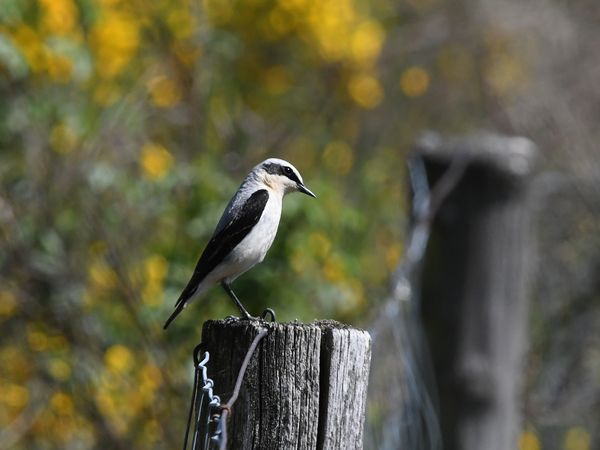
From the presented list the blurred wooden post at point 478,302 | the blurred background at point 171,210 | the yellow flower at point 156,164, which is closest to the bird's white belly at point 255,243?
the blurred wooden post at point 478,302

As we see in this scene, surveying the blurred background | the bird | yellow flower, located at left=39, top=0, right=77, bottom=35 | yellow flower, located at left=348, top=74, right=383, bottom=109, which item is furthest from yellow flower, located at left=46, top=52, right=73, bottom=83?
yellow flower, located at left=348, top=74, right=383, bottom=109

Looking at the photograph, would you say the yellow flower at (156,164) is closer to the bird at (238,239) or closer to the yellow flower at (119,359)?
the yellow flower at (119,359)

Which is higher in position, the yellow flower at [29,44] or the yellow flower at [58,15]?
the yellow flower at [58,15]

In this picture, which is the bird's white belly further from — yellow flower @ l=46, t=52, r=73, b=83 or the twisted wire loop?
yellow flower @ l=46, t=52, r=73, b=83

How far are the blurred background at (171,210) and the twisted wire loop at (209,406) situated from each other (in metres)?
2.43

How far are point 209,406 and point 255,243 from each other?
1547 mm

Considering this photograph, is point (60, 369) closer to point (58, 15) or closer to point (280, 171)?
point (58, 15)

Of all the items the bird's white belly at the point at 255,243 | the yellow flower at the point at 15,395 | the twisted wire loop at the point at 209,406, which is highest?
the yellow flower at the point at 15,395

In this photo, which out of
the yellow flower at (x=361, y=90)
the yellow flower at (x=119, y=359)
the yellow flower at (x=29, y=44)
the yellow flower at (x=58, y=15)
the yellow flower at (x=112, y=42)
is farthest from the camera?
the yellow flower at (x=361, y=90)

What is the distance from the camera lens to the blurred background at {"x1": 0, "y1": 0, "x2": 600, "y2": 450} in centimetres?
511

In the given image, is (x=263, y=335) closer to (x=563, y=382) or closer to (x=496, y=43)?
(x=563, y=382)

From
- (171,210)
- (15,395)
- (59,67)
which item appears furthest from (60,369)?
(59,67)

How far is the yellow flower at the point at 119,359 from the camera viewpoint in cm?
531

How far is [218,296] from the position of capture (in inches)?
200
